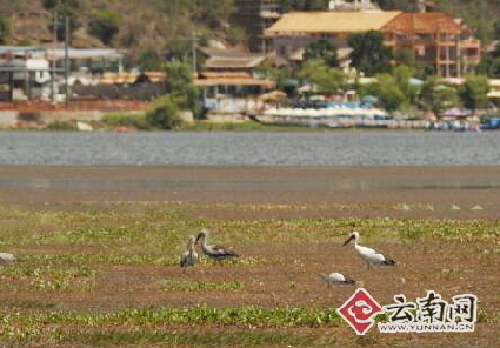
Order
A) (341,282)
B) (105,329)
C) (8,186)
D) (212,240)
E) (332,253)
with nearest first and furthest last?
(105,329) < (341,282) < (332,253) < (212,240) < (8,186)

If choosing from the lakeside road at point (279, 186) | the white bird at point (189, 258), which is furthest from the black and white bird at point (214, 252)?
Result: the lakeside road at point (279, 186)

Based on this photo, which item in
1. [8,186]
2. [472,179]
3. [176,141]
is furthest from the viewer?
[176,141]

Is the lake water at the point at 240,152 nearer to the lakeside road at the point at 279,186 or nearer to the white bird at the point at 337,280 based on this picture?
the lakeside road at the point at 279,186

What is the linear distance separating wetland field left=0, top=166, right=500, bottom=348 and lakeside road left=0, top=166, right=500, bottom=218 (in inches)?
5.0

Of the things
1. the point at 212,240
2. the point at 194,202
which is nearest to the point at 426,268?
the point at 212,240

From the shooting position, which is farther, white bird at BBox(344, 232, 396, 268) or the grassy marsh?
white bird at BBox(344, 232, 396, 268)

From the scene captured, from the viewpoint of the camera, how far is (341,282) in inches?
1401

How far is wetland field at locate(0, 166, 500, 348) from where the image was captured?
31359 mm

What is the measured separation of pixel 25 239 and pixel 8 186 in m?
30.3

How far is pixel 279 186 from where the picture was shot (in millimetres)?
80188

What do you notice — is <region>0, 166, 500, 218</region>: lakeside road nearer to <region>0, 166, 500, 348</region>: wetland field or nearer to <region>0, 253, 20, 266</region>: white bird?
<region>0, 166, 500, 348</region>: wetland field

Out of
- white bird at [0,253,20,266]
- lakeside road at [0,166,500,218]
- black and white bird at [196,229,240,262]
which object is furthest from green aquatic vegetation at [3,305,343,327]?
lakeside road at [0,166,500,218]

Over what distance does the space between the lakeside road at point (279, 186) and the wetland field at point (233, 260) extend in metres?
0.13

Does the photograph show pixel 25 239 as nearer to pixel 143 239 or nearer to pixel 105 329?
pixel 143 239
